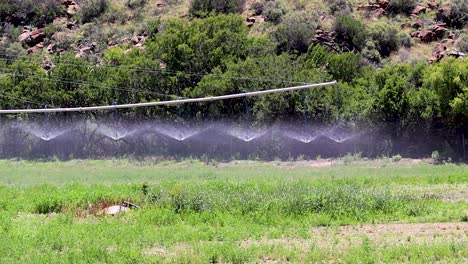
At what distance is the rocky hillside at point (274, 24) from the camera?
63.6m

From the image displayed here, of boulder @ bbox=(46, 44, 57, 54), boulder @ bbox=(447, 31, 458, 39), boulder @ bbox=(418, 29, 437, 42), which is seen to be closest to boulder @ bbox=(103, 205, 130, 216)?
boulder @ bbox=(447, 31, 458, 39)

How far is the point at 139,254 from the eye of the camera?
1552 centimetres

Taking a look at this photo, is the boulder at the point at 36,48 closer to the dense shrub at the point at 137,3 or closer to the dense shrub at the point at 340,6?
the dense shrub at the point at 137,3

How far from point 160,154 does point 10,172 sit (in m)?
10.7

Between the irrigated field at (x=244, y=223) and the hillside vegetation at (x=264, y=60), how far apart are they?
1368 centimetres

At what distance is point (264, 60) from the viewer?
4991cm

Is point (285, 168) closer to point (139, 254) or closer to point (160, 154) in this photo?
point (160, 154)

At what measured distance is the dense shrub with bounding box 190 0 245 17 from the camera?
74.8 meters

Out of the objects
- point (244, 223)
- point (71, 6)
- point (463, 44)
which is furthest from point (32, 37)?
point (244, 223)

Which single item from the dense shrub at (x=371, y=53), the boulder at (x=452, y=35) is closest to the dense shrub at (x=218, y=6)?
the dense shrub at (x=371, y=53)

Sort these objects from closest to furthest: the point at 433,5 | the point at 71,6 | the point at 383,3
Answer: the point at 433,5
the point at 383,3
the point at 71,6

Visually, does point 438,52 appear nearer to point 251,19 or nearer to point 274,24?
point 274,24

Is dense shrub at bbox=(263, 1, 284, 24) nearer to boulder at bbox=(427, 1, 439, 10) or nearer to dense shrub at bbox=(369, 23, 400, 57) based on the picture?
dense shrub at bbox=(369, 23, 400, 57)

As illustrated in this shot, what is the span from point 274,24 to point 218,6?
8618 millimetres
